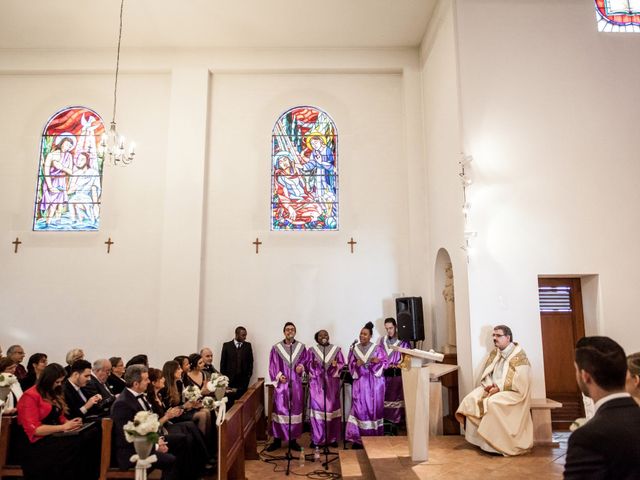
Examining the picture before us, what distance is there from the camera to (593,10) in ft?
22.7

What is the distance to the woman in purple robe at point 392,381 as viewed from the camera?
288 inches

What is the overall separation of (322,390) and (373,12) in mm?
5972

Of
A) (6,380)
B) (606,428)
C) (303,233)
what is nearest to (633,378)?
(606,428)

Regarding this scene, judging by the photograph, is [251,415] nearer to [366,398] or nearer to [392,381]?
[366,398]

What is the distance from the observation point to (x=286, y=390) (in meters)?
7.09

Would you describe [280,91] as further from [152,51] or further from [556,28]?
[556,28]

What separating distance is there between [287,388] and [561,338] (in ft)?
12.6

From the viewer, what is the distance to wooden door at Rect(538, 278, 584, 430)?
6.54 m

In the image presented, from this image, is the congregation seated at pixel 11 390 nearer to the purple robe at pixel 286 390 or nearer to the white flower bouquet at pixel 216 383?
the white flower bouquet at pixel 216 383

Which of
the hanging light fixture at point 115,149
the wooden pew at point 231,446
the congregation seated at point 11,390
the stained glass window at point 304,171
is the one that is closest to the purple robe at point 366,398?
the wooden pew at point 231,446

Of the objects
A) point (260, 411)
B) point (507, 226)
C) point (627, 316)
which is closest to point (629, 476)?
point (507, 226)

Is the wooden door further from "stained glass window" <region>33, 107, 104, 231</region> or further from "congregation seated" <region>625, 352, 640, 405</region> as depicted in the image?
"stained glass window" <region>33, 107, 104, 231</region>

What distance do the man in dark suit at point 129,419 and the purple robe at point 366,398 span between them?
10.3 feet

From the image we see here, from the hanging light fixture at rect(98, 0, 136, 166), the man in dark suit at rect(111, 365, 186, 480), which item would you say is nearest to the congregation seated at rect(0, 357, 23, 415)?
the man in dark suit at rect(111, 365, 186, 480)
